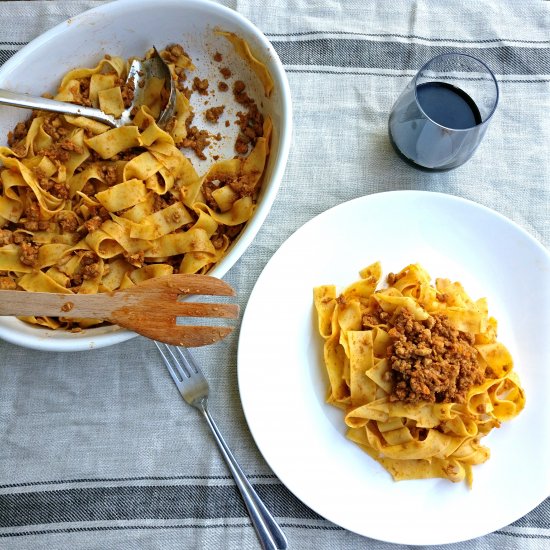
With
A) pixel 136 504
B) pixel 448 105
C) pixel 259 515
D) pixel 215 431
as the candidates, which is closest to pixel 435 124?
pixel 448 105

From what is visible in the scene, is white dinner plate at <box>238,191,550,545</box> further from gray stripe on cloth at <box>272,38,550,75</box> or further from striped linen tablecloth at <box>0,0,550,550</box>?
gray stripe on cloth at <box>272,38,550,75</box>

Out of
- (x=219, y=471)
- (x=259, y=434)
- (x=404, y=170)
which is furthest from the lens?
(x=404, y=170)

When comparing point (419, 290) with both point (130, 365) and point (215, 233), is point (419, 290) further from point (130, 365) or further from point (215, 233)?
point (130, 365)

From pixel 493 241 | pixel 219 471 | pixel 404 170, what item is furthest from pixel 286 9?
pixel 219 471

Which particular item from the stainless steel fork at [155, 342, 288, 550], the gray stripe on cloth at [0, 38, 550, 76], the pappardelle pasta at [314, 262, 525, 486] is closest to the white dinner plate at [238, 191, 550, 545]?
the pappardelle pasta at [314, 262, 525, 486]

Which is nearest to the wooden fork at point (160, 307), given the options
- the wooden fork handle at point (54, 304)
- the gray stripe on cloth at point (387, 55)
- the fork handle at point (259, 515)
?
the wooden fork handle at point (54, 304)
